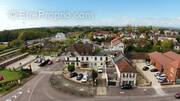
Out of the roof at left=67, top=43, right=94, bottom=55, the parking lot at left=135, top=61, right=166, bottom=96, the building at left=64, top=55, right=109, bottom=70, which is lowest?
the parking lot at left=135, top=61, right=166, bottom=96

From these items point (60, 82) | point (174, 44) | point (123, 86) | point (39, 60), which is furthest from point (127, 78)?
point (174, 44)

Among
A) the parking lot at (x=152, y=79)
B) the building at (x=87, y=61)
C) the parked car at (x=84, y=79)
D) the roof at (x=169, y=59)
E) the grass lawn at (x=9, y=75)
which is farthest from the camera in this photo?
the building at (x=87, y=61)

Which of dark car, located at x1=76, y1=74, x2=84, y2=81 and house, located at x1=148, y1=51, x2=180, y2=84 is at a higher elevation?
house, located at x1=148, y1=51, x2=180, y2=84

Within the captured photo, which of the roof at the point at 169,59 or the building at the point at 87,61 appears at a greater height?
the roof at the point at 169,59

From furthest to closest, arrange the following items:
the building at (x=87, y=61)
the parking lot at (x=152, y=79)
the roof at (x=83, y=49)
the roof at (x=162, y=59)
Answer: the roof at (x=83, y=49)
the building at (x=87, y=61)
the roof at (x=162, y=59)
the parking lot at (x=152, y=79)

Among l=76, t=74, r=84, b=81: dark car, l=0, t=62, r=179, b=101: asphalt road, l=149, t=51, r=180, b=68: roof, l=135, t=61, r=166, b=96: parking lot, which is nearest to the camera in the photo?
l=0, t=62, r=179, b=101: asphalt road

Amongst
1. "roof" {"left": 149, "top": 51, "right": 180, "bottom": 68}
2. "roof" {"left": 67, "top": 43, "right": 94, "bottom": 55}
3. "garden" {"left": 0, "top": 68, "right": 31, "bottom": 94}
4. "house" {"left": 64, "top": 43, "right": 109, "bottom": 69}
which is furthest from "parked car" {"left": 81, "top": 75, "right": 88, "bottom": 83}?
"roof" {"left": 149, "top": 51, "right": 180, "bottom": 68}

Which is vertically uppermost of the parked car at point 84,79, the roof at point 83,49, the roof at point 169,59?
the roof at point 83,49

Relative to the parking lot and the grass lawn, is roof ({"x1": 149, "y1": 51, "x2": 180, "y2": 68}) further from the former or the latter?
the grass lawn

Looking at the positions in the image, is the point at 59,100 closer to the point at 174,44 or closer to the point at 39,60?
the point at 39,60

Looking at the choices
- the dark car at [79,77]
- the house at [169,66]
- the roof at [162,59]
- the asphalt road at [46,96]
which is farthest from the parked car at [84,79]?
the roof at [162,59]

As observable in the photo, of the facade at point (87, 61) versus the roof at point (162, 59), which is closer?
the roof at point (162, 59)

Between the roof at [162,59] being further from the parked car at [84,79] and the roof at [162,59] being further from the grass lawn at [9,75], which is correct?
the grass lawn at [9,75]
